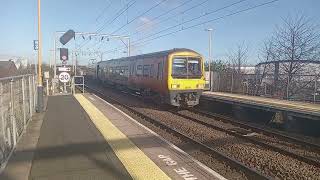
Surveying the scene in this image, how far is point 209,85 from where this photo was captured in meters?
32.4

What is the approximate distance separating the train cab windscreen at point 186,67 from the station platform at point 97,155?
5976 mm

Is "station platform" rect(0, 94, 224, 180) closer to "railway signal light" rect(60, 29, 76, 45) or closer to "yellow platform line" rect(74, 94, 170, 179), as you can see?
"yellow platform line" rect(74, 94, 170, 179)

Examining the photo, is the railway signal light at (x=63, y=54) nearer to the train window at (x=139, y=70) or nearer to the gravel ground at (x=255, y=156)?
the train window at (x=139, y=70)

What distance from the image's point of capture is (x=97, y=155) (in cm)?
849

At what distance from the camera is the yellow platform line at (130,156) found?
23.4ft

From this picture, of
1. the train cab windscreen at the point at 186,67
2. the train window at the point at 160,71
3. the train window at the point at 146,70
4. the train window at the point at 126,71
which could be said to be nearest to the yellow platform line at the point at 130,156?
the train cab windscreen at the point at 186,67

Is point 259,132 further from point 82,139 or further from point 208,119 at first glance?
point 82,139

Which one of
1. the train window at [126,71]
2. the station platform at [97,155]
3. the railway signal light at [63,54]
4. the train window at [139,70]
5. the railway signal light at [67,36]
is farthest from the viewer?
the railway signal light at [67,36]

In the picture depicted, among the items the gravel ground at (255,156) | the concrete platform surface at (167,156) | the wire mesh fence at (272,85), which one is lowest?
the gravel ground at (255,156)

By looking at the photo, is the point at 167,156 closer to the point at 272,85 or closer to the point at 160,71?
the point at 160,71

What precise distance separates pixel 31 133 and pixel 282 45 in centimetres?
2152

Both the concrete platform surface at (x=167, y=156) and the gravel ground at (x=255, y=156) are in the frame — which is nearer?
the concrete platform surface at (x=167, y=156)

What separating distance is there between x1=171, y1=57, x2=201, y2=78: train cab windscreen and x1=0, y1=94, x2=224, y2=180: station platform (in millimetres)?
5976

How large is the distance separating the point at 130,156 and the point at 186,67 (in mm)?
10872
